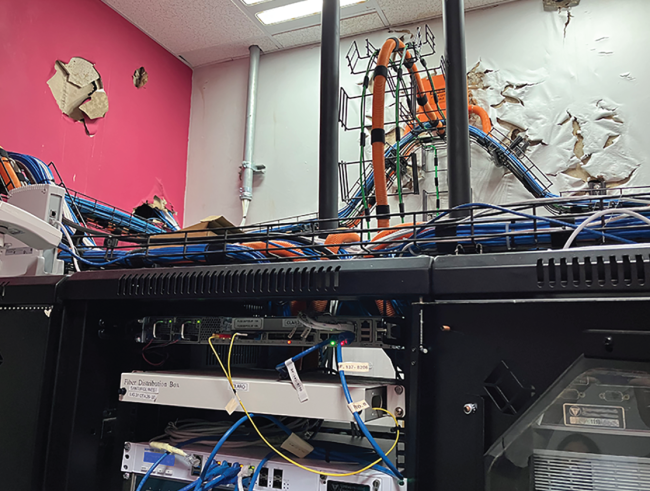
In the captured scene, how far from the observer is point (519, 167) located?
6.19 ft

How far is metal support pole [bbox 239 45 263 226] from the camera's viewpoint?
2367 mm

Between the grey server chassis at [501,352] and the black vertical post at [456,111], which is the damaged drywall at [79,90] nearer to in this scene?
the grey server chassis at [501,352]

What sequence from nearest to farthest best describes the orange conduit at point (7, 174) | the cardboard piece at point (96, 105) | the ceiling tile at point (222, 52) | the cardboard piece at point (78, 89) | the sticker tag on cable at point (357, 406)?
1. the sticker tag on cable at point (357, 406)
2. the orange conduit at point (7, 174)
3. the cardboard piece at point (78, 89)
4. the cardboard piece at point (96, 105)
5. the ceiling tile at point (222, 52)

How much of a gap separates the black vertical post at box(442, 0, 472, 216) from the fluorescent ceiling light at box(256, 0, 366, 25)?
1447 millimetres

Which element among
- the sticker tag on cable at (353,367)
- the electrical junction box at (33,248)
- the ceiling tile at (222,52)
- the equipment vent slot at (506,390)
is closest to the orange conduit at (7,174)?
the electrical junction box at (33,248)

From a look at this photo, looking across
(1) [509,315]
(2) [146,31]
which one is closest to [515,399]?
(1) [509,315]

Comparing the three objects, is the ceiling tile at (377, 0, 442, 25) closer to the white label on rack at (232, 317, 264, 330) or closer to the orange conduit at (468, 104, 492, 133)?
the orange conduit at (468, 104, 492, 133)

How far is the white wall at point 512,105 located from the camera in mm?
1854

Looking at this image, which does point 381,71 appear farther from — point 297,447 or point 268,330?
point 297,447

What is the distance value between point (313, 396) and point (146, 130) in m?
2.03

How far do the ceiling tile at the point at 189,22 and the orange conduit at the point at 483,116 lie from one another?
1113 millimetres

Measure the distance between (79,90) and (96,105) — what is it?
0.09 metres

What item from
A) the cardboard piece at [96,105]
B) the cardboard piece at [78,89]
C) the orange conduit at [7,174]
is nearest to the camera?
the orange conduit at [7,174]

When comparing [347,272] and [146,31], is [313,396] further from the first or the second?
[146,31]
